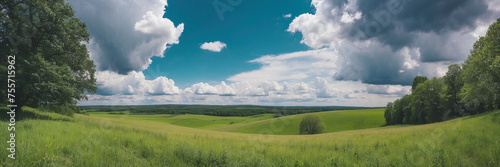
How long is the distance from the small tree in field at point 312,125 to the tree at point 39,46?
5540cm

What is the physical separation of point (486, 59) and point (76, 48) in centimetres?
3587

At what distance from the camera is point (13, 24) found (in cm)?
1261

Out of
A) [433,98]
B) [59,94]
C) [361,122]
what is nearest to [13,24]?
[59,94]

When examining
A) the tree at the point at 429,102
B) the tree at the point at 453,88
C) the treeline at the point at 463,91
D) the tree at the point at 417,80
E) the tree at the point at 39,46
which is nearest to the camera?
the tree at the point at 39,46

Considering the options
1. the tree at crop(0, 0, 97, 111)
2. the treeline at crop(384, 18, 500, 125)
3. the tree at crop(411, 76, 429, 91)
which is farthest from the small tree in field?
the tree at crop(0, 0, 97, 111)

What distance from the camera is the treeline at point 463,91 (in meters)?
18.8

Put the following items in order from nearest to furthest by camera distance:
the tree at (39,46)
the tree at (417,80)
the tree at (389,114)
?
the tree at (39,46) → the tree at (417,80) → the tree at (389,114)

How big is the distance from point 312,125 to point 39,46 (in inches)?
2306

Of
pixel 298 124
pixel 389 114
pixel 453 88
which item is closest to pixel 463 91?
pixel 453 88

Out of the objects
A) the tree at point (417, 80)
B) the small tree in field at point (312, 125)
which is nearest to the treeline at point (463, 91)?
the tree at point (417, 80)

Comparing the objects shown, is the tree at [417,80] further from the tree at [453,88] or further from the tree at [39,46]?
the tree at [39,46]

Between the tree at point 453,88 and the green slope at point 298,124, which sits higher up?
the tree at point 453,88

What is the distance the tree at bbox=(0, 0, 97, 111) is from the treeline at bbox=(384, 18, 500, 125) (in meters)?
31.4

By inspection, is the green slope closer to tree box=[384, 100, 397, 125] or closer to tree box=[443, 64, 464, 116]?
tree box=[384, 100, 397, 125]
